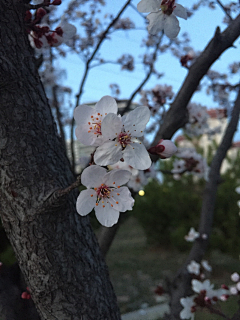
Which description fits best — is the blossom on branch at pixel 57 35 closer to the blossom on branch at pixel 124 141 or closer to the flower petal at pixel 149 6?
the flower petal at pixel 149 6

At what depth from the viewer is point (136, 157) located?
26.0 inches

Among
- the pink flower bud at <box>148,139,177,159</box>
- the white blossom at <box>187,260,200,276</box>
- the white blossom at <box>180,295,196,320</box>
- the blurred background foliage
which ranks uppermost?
the pink flower bud at <box>148,139,177,159</box>

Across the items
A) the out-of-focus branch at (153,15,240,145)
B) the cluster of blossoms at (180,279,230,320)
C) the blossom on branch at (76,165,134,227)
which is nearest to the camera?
the blossom on branch at (76,165,134,227)

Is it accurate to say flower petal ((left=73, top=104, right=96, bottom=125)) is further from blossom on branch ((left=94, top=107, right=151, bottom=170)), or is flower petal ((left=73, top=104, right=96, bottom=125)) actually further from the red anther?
the red anther

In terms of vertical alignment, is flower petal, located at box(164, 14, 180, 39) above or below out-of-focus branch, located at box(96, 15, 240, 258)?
above

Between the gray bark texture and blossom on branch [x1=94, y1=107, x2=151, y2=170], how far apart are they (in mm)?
307

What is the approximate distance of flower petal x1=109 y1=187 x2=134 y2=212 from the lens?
0.78 meters

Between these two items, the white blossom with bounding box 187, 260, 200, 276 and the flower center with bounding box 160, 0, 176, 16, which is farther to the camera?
the white blossom with bounding box 187, 260, 200, 276

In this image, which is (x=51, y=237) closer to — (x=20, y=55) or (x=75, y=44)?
(x=20, y=55)

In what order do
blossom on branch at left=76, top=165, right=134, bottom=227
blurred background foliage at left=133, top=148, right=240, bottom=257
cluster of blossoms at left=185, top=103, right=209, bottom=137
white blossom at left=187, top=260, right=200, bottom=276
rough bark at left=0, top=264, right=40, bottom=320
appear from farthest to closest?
1. blurred background foliage at left=133, top=148, right=240, bottom=257
2. cluster of blossoms at left=185, top=103, right=209, bottom=137
3. white blossom at left=187, top=260, right=200, bottom=276
4. rough bark at left=0, top=264, right=40, bottom=320
5. blossom on branch at left=76, top=165, right=134, bottom=227

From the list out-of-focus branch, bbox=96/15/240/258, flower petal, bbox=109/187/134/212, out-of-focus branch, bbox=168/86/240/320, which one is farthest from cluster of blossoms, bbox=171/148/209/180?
flower petal, bbox=109/187/134/212

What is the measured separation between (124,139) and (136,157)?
0.16 feet

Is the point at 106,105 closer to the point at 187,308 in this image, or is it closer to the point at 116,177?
the point at 116,177

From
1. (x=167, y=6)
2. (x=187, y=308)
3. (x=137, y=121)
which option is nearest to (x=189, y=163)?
(x=187, y=308)
